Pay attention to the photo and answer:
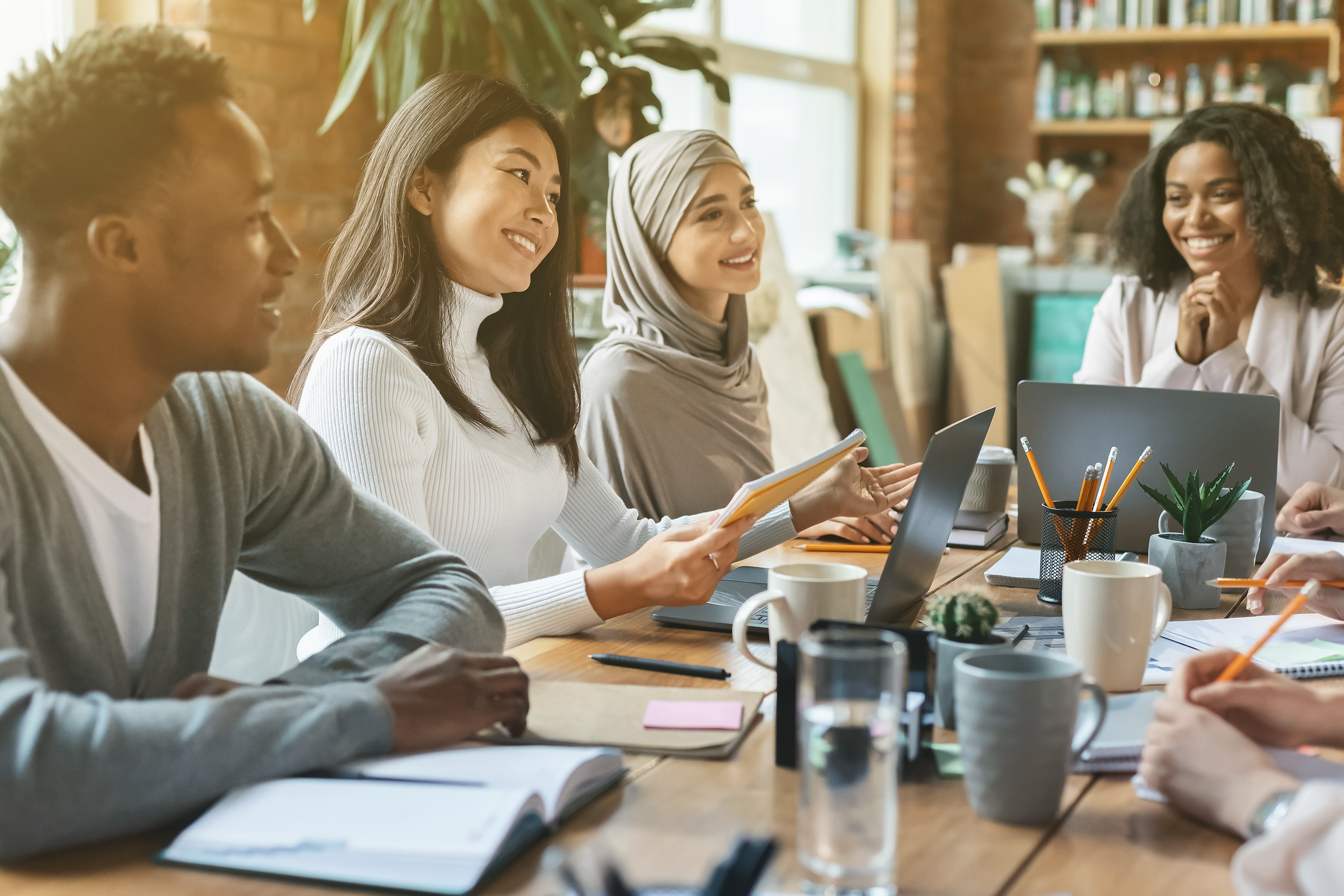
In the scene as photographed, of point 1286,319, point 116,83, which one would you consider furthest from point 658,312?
point 116,83

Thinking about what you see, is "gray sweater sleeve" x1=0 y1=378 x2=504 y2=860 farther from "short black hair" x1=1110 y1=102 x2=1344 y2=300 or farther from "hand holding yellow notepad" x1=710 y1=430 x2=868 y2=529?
"short black hair" x1=1110 y1=102 x2=1344 y2=300

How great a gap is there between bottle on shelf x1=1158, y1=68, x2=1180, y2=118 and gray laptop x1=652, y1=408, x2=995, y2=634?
4.61 m

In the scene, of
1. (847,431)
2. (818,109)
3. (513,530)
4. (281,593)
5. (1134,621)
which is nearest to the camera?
(1134,621)

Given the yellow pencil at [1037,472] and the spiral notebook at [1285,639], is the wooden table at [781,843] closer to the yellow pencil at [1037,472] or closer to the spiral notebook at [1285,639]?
the spiral notebook at [1285,639]

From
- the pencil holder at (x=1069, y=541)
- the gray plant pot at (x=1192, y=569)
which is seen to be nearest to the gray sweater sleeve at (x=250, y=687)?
the pencil holder at (x=1069, y=541)

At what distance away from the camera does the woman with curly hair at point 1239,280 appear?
2367 millimetres

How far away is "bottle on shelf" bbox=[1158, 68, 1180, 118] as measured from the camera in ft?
17.8

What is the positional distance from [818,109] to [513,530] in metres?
4.04

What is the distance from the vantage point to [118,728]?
2.67 feet

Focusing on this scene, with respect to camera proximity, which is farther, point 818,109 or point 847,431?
point 818,109

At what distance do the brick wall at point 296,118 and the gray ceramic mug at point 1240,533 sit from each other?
6.52 ft

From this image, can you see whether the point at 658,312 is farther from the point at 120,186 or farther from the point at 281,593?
the point at 120,186

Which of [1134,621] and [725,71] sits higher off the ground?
[725,71]

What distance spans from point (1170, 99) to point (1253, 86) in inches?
12.9
